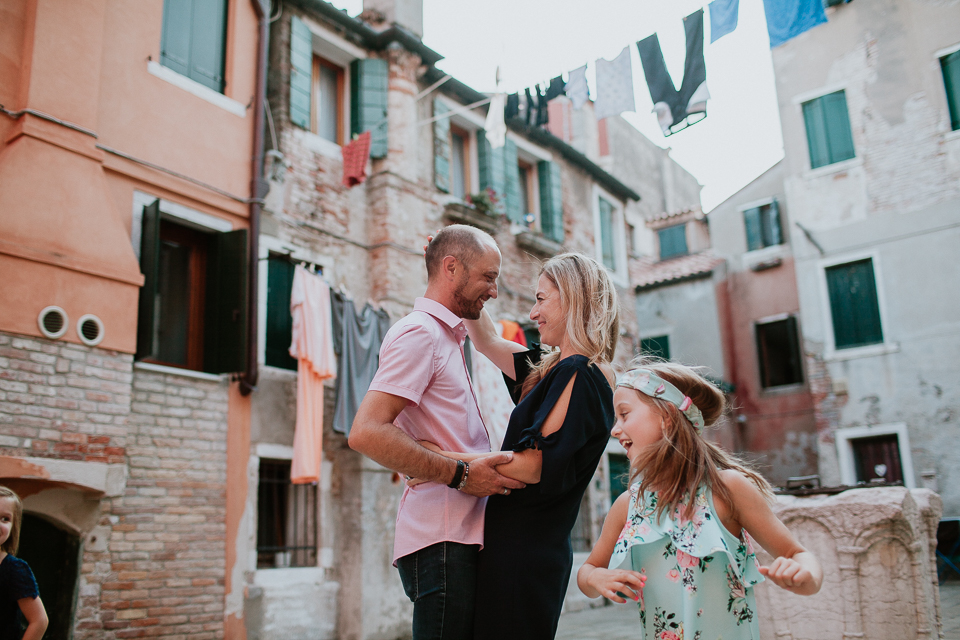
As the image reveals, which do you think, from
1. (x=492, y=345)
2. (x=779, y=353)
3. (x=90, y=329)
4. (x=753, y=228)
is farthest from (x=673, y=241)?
Answer: (x=492, y=345)

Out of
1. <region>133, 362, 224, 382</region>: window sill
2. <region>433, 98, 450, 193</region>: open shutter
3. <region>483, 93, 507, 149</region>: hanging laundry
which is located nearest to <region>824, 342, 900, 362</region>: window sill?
<region>483, 93, 507, 149</region>: hanging laundry

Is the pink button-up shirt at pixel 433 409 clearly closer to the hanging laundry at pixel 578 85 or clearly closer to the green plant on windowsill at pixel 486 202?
the hanging laundry at pixel 578 85

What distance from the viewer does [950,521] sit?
490 inches

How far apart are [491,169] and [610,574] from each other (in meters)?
11.6

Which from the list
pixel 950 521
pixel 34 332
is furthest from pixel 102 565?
pixel 950 521

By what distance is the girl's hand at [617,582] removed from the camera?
2113 mm

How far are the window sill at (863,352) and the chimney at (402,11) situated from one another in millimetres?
9915

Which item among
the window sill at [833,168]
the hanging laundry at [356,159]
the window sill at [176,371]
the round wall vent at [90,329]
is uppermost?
the window sill at [833,168]

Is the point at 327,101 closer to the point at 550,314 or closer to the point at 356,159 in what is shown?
the point at 356,159

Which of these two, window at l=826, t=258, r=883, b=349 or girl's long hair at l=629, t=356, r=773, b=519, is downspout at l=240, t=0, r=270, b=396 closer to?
girl's long hair at l=629, t=356, r=773, b=519

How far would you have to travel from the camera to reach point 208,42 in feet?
30.8

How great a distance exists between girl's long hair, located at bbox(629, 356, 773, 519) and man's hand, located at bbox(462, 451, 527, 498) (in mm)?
445

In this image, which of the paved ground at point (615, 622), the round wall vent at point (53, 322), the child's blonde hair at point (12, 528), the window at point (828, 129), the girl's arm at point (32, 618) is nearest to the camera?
the girl's arm at point (32, 618)

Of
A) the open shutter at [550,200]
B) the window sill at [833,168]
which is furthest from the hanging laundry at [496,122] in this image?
the window sill at [833,168]
